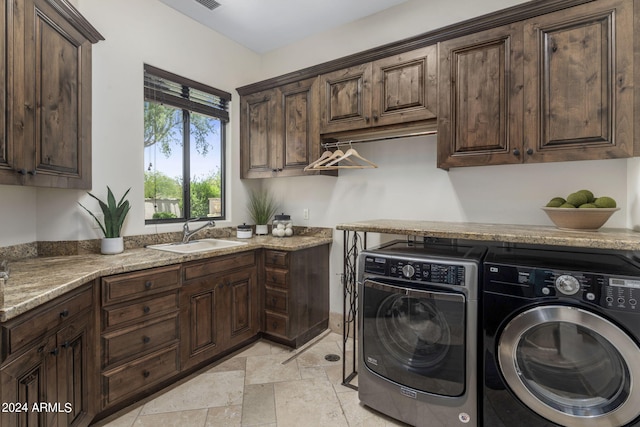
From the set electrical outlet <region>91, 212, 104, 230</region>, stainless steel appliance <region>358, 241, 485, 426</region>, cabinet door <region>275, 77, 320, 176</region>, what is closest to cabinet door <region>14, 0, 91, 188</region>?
electrical outlet <region>91, 212, 104, 230</region>

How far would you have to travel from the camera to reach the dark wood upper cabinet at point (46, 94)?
1.49 m

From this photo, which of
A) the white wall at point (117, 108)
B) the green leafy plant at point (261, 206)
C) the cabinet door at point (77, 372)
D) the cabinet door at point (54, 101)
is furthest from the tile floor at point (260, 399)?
the cabinet door at point (54, 101)

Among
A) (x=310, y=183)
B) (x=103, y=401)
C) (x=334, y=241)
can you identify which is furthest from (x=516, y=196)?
(x=103, y=401)

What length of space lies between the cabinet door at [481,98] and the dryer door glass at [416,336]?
3.16ft

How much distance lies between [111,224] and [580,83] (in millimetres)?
3120

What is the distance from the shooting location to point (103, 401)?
1.71m

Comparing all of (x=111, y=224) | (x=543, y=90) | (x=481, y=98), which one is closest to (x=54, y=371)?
(x=111, y=224)

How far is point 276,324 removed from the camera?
8.71 feet

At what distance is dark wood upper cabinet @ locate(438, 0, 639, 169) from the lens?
1602mm

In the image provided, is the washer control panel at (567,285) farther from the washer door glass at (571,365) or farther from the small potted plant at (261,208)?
the small potted plant at (261,208)

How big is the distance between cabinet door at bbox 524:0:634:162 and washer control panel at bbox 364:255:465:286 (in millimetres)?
898

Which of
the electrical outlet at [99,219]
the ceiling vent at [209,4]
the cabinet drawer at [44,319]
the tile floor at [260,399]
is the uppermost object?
the ceiling vent at [209,4]

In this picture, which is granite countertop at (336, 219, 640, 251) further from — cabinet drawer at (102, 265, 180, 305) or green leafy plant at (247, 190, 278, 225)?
green leafy plant at (247, 190, 278, 225)

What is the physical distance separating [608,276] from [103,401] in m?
2.66
